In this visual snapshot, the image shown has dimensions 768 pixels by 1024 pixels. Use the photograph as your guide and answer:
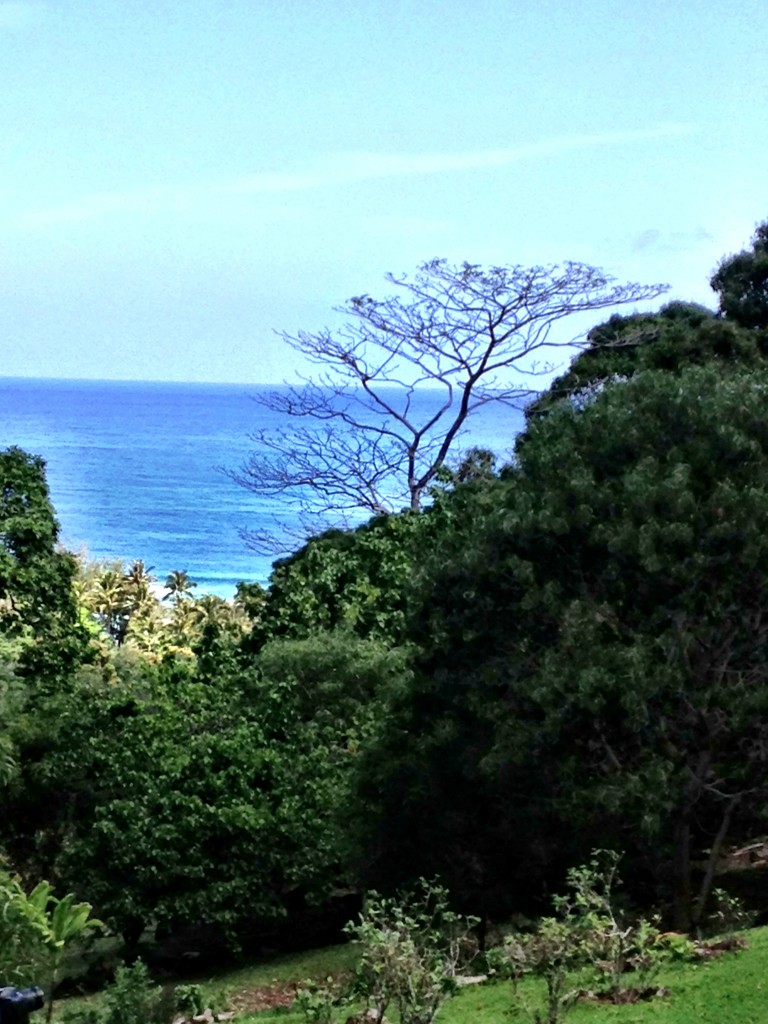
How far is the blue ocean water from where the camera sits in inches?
2618

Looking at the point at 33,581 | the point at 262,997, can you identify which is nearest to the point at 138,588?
the point at 33,581

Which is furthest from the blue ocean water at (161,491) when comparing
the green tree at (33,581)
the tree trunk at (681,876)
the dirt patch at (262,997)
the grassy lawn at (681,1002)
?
the grassy lawn at (681,1002)

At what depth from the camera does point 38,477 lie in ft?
71.4

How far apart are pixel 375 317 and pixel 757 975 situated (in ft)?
68.3

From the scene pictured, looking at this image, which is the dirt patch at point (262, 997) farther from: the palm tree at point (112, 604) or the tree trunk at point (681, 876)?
the palm tree at point (112, 604)

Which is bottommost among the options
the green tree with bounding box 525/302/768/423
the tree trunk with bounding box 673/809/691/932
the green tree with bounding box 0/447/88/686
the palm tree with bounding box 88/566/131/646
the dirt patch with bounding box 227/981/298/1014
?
the dirt patch with bounding box 227/981/298/1014

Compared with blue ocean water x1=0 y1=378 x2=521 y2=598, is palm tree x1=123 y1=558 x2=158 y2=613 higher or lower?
lower

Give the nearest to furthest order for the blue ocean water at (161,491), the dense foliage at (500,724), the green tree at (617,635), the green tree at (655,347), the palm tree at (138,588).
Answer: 1. the green tree at (617,635)
2. the dense foliage at (500,724)
3. the green tree at (655,347)
4. the palm tree at (138,588)
5. the blue ocean water at (161,491)

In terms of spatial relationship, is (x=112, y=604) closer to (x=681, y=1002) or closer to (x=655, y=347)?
(x=655, y=347)

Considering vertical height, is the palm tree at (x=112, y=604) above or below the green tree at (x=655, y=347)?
below

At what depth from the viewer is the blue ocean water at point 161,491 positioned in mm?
66500

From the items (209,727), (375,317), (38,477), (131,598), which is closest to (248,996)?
(209,727)

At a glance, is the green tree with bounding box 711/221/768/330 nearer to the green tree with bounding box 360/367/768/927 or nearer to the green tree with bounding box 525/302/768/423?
the green tree with bounding box 525/302/768/423

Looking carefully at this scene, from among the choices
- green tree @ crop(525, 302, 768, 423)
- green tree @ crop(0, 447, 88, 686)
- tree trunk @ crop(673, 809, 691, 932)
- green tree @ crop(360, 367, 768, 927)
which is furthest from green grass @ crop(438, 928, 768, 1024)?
green tree @ crop(0, 447, 88, 686)
